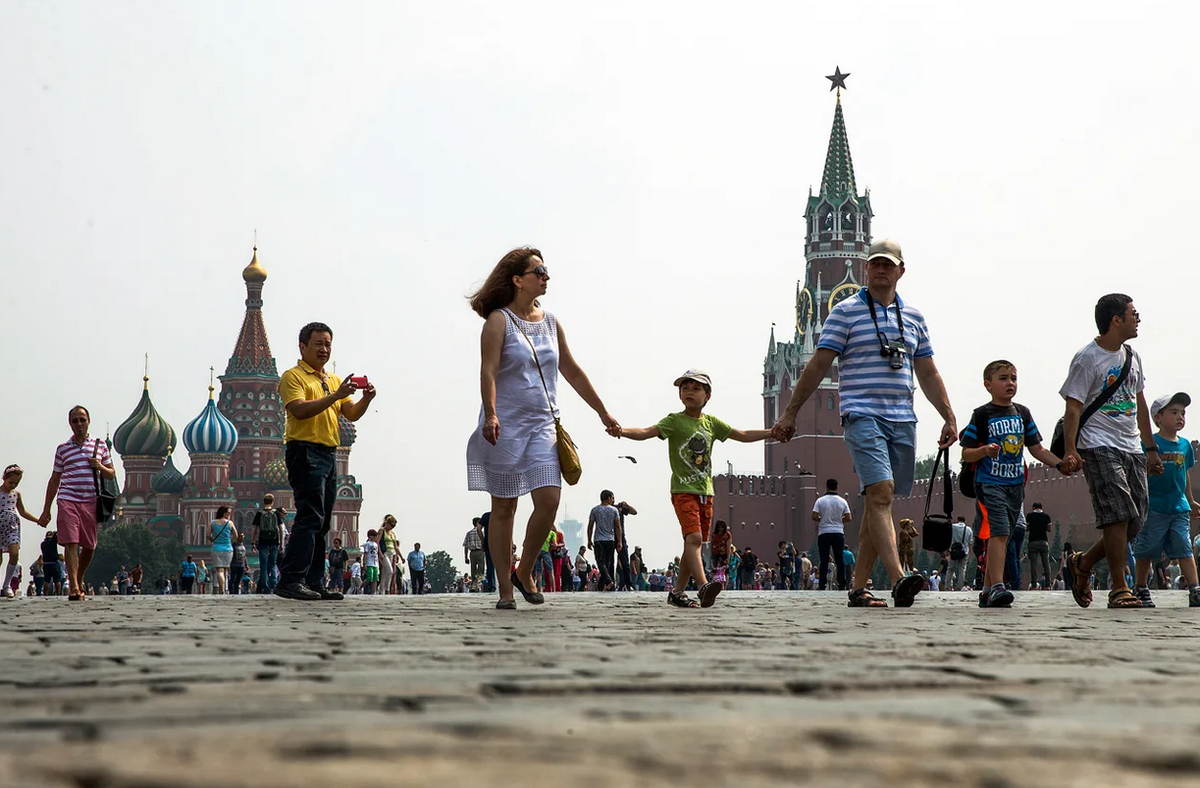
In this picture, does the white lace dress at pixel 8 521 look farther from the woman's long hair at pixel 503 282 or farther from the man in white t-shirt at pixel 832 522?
the man in white t-shirt at pixel 832 522

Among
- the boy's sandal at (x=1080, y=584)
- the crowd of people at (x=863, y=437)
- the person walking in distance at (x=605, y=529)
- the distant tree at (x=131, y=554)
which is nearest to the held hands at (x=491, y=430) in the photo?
the crowd of people at (x=863, y=437)

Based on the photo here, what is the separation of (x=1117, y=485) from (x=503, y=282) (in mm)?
2902

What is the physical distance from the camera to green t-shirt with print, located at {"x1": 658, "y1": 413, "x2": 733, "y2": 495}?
7637 millimetres

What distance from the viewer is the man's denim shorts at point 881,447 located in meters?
→ 7.06

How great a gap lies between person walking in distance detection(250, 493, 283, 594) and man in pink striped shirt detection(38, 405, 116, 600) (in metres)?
7.40

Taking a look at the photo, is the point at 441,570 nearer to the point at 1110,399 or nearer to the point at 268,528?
the point at 268,528

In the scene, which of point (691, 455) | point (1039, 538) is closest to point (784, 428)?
point (691, 455)

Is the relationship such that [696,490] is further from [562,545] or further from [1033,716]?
[562,545]

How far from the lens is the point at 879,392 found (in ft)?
23.6

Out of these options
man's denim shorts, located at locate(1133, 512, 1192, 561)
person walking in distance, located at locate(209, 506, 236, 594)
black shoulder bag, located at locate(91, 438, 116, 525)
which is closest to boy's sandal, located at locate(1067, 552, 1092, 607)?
man's denim shorts, located at locate(1133, 512, 1192, 561)

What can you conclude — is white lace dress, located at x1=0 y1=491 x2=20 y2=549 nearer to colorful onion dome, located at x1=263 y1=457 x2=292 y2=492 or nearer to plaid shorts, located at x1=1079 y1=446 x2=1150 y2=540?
plaid shorts, located at x1=1079 y1=446 x2=1150 y2=540

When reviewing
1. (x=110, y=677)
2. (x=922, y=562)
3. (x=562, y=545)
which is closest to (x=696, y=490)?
(x=110, y=677)

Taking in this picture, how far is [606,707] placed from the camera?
2473 mm

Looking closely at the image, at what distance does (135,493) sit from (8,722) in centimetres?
10285
